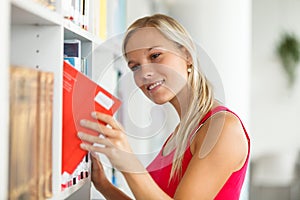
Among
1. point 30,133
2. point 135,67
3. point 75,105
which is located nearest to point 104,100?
point 75,105

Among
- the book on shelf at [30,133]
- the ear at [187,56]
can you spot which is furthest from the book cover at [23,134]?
the ear at [187,56]

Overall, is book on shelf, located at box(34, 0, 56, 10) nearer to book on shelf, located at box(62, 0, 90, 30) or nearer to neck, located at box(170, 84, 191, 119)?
book on shelf, located at box(62, 0, 90, 30)

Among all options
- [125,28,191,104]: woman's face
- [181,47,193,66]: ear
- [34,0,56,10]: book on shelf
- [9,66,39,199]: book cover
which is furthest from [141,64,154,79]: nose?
[9,66,39,199]: book cover

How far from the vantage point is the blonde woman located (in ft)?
4.66

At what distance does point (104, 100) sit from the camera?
4.48 feet

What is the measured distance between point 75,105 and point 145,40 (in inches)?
11.8

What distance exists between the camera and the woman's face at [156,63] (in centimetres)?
150

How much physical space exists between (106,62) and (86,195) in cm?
47

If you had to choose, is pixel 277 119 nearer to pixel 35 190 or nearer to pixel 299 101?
pixel 299 101

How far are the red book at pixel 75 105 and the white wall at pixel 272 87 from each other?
415 cm

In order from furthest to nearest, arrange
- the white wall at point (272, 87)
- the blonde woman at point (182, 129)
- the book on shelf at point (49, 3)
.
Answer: the white wall at point (272, 87), the blonde woman at point (182, 129), the book on shelf at point (49, 3)

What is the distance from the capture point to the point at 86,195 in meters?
1.99

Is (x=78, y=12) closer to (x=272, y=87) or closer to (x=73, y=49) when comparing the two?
(x=73, y=49)

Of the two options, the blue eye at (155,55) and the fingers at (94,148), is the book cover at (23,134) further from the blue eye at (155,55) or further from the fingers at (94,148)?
the blue eye at (155,55)
